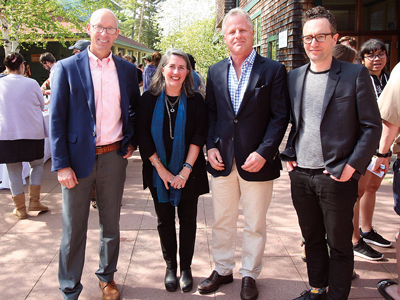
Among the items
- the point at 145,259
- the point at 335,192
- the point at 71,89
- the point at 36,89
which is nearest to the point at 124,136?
the point at 71,89

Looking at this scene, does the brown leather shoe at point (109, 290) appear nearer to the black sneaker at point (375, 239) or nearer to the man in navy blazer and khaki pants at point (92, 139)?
the man in navy blazer and khaki pants at point (92, 139)

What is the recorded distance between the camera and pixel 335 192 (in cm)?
240

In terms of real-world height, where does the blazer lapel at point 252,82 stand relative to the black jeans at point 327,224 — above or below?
above

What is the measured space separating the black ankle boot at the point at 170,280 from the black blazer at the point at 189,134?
649mm

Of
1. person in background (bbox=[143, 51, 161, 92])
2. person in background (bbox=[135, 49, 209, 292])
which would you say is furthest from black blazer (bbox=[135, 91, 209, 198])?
person in background (bbox=[143, 51, 161, 92])

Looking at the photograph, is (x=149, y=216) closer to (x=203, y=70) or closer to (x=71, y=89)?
(x=71, y=89)

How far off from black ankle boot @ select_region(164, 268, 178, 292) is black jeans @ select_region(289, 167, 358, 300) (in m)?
1.03

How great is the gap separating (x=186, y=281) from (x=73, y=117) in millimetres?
1518

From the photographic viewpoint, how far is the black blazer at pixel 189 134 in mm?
2809

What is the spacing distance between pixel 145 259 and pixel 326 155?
193 centimetres

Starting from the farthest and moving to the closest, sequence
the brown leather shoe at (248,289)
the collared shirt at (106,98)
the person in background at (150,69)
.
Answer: the person in background at (150,69)
the brown leather shoe at (248,289)
the collared shirt at (106,98)

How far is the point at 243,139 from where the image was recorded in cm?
273

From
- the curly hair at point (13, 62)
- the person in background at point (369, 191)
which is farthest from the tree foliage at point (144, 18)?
the person in background at point (369, 191)

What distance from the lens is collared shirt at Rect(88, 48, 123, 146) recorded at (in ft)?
8.70
